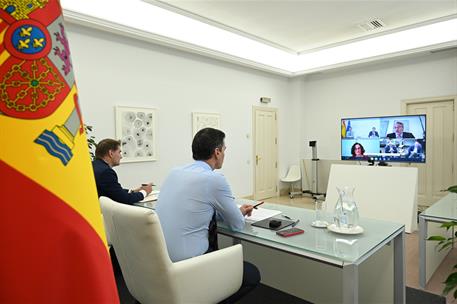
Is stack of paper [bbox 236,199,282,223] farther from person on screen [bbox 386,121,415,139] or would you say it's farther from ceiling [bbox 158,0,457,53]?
person on screen [bbox 386,121,415,139]

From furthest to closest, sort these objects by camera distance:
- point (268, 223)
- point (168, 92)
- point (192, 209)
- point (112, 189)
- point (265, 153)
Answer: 1. point (265, 153)
2. point (168, 92)
3. point (112, 189)
4. point (268, 223)
5. point (192, 209)

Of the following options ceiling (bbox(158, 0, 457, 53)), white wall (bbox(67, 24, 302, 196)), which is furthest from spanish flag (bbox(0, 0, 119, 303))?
ceiling (bbox(158, 0, 457, 53))

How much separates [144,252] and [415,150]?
4.84m

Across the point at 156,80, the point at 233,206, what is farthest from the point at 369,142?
the point at 233,206

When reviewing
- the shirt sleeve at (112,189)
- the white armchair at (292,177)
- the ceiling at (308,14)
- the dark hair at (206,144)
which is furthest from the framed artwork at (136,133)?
the white armchair at (292,177)

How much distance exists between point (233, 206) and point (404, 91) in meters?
5.40

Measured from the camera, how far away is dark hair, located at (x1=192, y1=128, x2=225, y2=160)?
5.75 ft

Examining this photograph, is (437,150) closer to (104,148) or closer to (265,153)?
(265,153)

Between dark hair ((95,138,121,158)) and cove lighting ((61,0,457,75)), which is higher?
cove lighting ((61,0,457,75))

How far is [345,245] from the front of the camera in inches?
53.2

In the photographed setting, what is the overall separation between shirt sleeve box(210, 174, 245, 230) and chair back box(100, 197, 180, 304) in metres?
0.38

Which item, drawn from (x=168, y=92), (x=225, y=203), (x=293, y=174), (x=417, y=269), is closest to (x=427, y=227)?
(x=417, y=269)

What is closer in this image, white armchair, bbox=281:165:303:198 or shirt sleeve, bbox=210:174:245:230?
shirt sleeve, bbox=210:174:245:230

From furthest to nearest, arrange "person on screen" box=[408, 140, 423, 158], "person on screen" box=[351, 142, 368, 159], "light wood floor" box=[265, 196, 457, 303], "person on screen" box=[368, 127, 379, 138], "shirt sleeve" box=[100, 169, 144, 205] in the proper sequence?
"person on screen" box=[351, 142, 368, 159] < "person on screen" box=[368, 127, 379, 138] < "person on screen" box=[408, 140, 423, 158] < "light wood floor" box=[265, 196, 457, 303] < "shirt sleeve" box=[100, 169, 144, 205]
